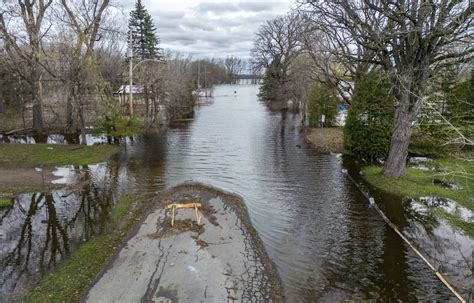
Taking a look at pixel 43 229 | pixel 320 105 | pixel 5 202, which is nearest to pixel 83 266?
pixel 43 229

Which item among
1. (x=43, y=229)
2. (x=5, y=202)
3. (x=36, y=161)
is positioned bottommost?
(x=43, y=229)

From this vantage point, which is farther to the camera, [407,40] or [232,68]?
[232,68]

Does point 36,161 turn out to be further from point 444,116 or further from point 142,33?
point 142,33

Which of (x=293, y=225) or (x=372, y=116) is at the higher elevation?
(x=372, y=116)

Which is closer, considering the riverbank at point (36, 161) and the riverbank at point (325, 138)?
the riverbank at point (36, 161)

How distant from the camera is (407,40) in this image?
1280 cm

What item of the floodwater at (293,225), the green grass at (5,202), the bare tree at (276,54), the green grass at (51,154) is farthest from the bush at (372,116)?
the bare tree at (276,54)

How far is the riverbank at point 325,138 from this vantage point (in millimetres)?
21055

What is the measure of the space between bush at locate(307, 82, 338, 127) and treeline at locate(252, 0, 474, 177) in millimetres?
144

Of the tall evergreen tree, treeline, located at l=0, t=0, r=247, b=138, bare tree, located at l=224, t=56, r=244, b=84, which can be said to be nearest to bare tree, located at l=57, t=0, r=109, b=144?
treeline, located at l=0, t=0, r=247, b=138

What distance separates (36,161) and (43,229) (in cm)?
784

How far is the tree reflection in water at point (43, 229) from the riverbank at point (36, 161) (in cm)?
75

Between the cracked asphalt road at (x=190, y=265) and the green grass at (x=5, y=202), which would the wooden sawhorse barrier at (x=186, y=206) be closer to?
the cracked asphalt road at (x=190, y=265)

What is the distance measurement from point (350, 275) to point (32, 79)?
22.3 metres
